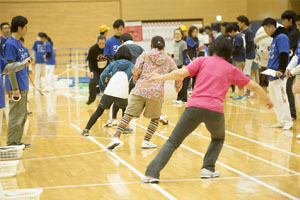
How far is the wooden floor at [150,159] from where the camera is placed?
15.7 ft

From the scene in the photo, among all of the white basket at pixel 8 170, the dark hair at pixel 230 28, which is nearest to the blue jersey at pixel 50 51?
the dark hair at pixel 230 28

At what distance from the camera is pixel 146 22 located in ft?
76.5

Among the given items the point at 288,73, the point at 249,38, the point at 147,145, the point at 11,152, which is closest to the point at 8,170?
the point at 11,152

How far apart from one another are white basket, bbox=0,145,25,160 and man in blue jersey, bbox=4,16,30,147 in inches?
16.8

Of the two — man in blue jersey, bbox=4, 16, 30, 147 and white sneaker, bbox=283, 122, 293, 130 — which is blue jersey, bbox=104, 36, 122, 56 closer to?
man in blue jersey, bbox=4, 16, 30, 147

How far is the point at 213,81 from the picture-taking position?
15.7 ft

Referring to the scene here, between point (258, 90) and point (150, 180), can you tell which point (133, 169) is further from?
point (258, 90)

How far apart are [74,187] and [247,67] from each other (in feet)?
28.2

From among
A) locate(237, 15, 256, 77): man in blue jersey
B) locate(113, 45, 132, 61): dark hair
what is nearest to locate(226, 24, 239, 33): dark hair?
locate(237, 15, 256, 77): man in blue jersey

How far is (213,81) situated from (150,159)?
189 cm

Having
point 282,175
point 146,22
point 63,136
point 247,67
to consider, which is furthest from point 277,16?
point 282,175

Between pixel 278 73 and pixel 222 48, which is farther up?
pixel 222 48

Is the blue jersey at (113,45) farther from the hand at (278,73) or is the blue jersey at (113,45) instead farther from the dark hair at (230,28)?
the dark hair at (230,28)

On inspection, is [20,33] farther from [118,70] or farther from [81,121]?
[81,121]
